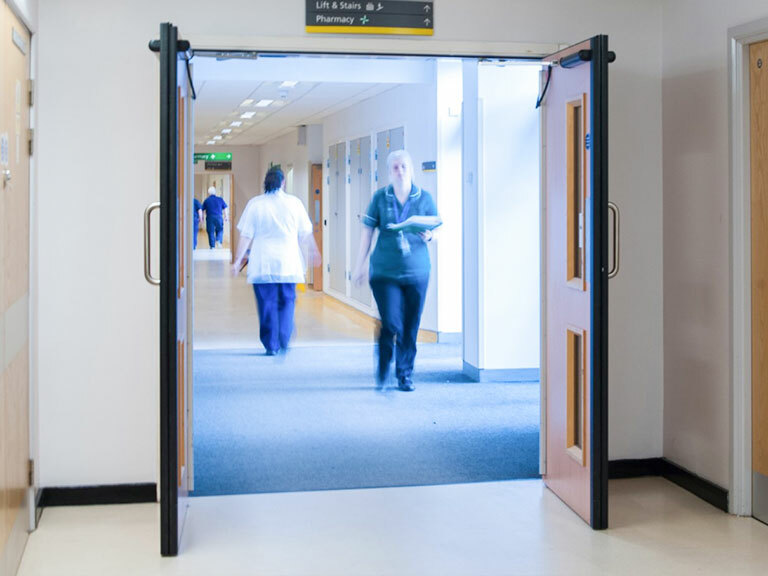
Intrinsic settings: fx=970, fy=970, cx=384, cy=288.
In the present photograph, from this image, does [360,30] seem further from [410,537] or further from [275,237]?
[275,237]

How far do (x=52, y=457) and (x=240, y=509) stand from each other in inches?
36.1

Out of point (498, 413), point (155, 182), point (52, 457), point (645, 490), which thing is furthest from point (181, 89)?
point (498, 413)

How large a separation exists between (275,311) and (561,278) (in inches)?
180

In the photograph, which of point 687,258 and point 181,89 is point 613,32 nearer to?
point 687,258

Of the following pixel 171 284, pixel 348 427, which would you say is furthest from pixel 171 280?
pixel 348 427

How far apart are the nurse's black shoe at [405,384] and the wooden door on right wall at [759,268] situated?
11.2 ft

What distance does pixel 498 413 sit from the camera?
6.49 meters

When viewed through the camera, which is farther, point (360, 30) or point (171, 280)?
point (360, 30)

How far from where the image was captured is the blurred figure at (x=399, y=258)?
708 cm

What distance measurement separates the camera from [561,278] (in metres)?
4.55

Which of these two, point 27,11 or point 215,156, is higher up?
point 215,156

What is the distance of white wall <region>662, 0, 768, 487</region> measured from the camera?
4.39 metres

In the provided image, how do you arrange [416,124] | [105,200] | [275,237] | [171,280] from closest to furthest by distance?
[171,280] < [105,200] < [275,237] < [416,124]

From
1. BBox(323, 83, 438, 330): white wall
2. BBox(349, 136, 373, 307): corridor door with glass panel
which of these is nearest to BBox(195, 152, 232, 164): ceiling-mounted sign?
BBox(349, 136, 373, 307): corridor door with glass panel
